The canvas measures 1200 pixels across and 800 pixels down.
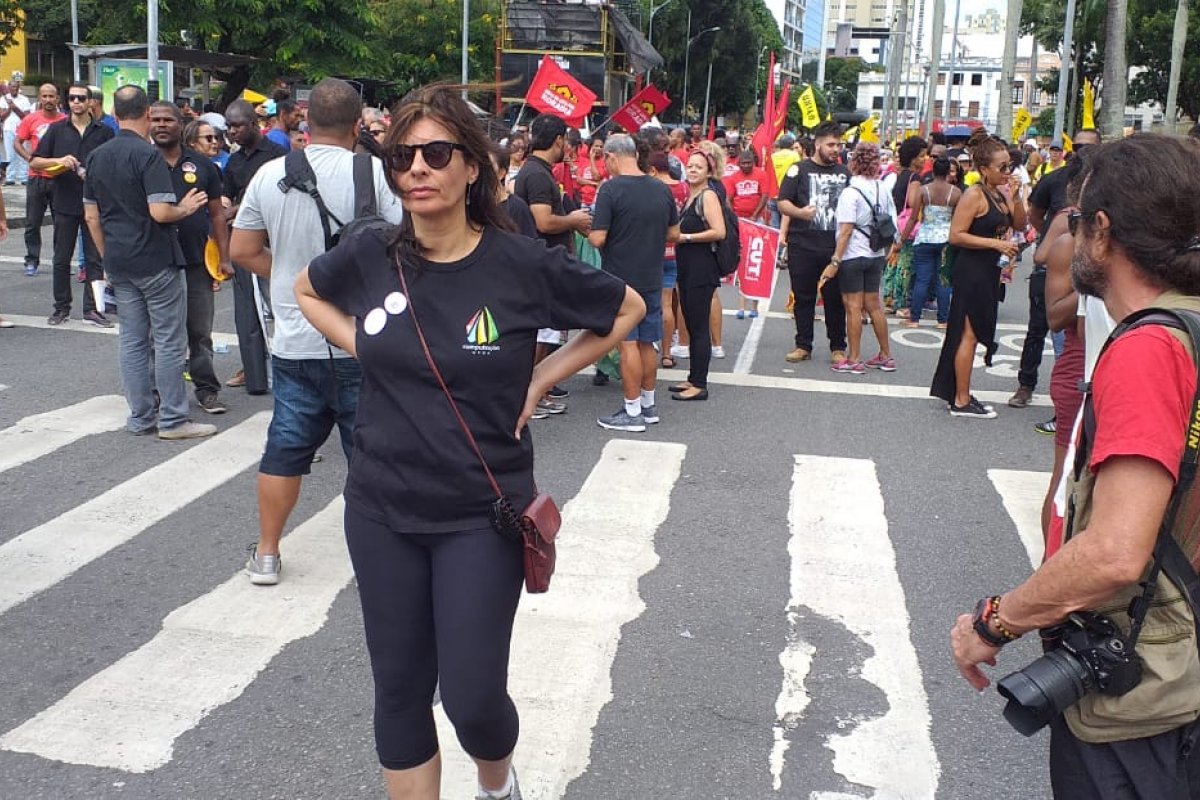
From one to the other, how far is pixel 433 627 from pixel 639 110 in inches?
599

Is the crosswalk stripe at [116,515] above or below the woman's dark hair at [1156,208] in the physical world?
below

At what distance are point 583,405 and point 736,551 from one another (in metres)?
3.30

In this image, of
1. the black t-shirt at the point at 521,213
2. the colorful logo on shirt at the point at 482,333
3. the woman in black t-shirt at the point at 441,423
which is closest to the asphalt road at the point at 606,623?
the woman in black t-shirt at the point at 441,423

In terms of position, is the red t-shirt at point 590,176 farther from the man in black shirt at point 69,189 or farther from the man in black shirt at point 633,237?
the man in black shirt at point 633,237

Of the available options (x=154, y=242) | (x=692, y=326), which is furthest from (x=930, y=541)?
(x=154, y=242)

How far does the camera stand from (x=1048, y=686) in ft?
7.06

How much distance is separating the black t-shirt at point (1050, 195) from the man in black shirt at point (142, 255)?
17.4 ft

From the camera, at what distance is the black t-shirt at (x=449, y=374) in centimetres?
281

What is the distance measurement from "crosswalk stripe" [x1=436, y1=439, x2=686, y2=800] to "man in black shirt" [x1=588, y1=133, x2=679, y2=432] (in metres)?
0.94

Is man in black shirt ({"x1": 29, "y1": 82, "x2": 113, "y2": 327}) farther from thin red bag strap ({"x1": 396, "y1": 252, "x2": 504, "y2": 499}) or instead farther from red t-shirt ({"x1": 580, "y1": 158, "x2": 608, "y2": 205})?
thin red bag strap ({"x1": 396, "y1": 252, "x2": 504, "y2": 499})

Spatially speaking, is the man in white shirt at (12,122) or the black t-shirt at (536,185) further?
the man in white shirt at (12,122)

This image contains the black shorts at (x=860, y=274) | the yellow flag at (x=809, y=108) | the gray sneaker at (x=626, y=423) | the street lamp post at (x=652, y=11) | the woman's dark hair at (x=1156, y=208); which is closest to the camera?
the woman's dark hair at (x=1156, y=208)

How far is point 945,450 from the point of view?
796 centimetres

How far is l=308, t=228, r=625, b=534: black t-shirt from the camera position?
281 cm
